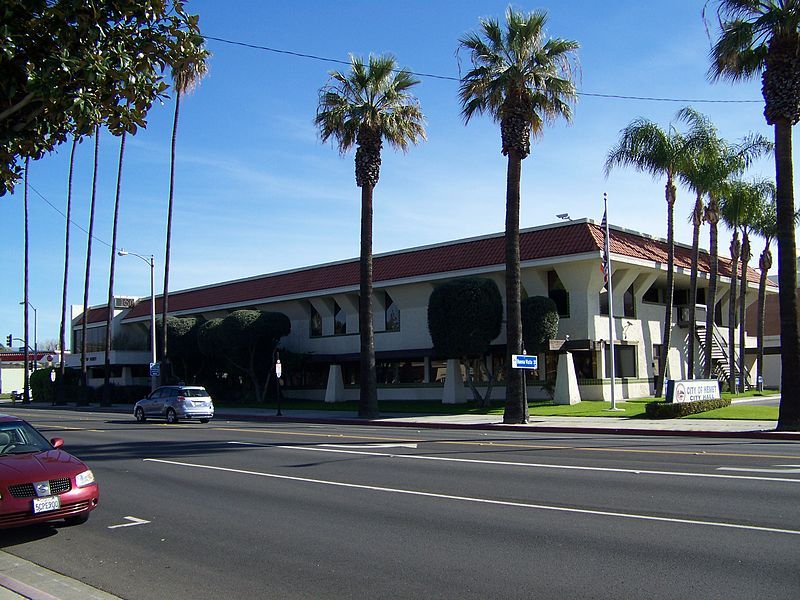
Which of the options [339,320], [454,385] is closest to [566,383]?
[454,385]

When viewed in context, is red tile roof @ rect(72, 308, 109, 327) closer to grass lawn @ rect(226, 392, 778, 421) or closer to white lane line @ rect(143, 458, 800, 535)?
grass lawn @ rect(226, 392, 778, 421)

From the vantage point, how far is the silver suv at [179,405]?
31641mm

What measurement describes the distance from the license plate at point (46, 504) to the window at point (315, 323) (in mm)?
40086

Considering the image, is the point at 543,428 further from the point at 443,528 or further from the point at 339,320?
the point at 339,320

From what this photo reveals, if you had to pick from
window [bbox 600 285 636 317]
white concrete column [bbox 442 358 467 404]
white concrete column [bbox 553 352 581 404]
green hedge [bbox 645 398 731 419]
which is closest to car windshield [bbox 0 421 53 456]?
green hedge [bbox 645 398 731 419]

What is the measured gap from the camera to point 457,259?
39.2 metres

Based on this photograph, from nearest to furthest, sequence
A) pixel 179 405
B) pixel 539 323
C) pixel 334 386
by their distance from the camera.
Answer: pixel 179 405
pixel 539 323
pixel 334 386

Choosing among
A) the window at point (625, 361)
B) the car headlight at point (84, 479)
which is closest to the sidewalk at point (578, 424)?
the window at point (625, 361)

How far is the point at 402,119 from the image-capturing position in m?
32.9

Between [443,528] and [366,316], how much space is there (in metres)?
23.4

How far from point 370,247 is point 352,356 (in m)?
14.7

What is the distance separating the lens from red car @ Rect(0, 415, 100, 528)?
339 inches

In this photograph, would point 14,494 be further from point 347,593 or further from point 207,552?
point 347,593

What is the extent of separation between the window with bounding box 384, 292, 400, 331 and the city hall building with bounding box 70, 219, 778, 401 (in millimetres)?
87
